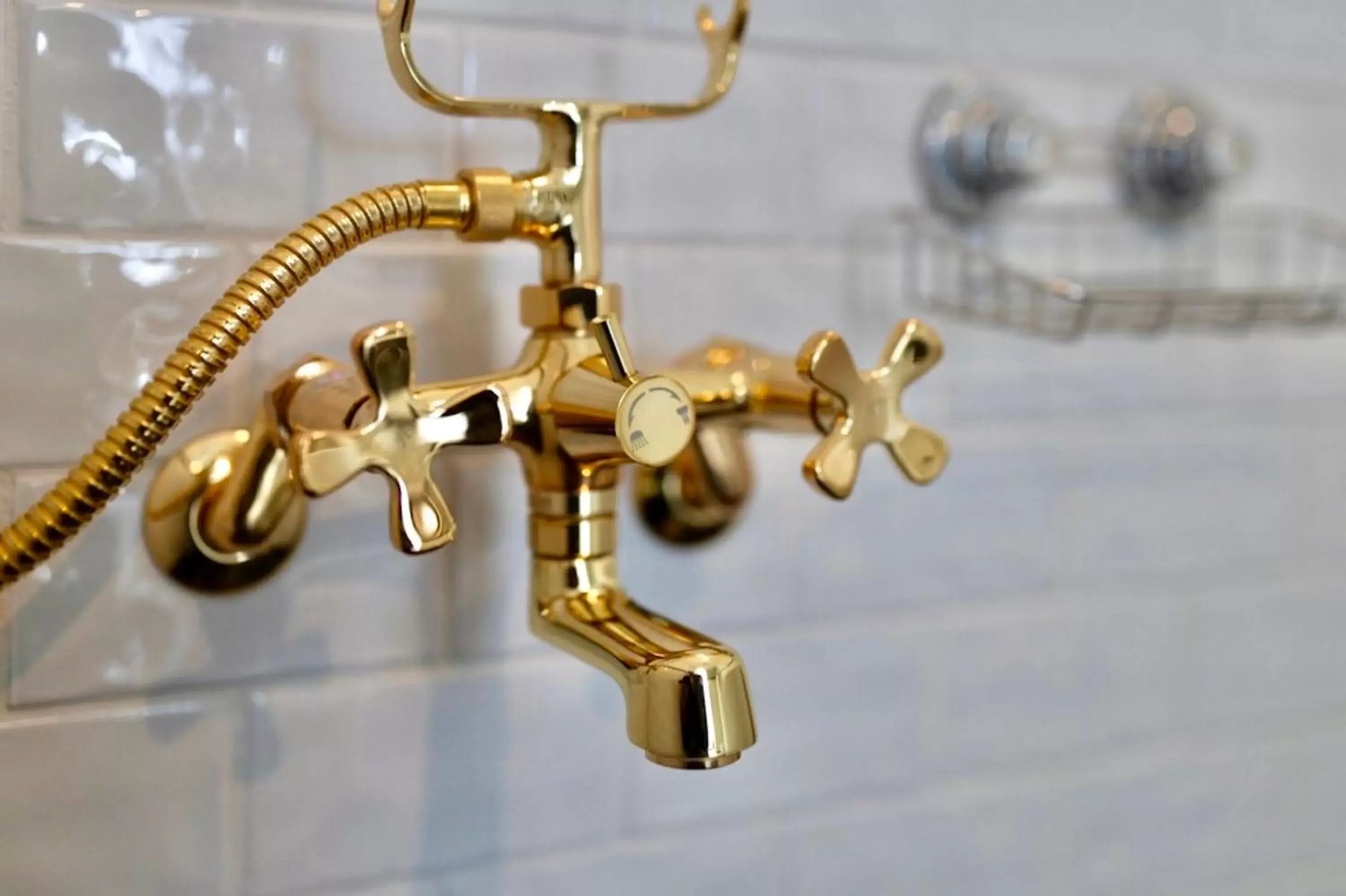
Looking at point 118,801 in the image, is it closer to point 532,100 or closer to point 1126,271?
point 532,100

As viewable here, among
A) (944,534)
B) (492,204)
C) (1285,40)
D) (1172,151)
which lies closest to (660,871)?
(944,534)

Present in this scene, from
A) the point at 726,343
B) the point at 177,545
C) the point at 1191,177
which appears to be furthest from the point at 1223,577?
the point at 177,545

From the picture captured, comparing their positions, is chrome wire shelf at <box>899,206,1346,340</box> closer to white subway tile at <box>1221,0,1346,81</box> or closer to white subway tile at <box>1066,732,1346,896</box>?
white subway tile at <box>1221,0,1346,81</box>

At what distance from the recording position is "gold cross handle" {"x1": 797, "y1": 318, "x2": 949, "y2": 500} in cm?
52

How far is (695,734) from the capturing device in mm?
463

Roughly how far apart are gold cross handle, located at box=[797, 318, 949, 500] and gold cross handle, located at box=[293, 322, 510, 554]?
0.47 ft

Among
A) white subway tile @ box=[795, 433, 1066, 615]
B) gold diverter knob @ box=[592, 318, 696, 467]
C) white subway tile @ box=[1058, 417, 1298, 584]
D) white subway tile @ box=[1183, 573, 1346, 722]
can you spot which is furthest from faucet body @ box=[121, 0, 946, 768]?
white subway tile @ box=[1183, 573, 1346, 722]

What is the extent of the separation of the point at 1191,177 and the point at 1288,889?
472mm

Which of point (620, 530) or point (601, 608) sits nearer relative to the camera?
point (601, 608)

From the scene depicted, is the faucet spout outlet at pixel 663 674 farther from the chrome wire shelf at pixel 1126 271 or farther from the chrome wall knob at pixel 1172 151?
the chrome wall knob at pixel 1172 151

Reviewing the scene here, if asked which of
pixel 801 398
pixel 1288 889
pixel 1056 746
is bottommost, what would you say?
pixel 1288 889

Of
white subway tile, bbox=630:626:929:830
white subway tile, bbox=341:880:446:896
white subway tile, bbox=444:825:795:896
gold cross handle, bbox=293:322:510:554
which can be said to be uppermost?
gold cross handle, bbox=293:322:510:554

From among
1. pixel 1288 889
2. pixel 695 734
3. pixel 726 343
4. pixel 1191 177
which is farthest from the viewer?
pixel 1288 889

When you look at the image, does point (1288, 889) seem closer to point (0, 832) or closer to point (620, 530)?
point (620, 530)
